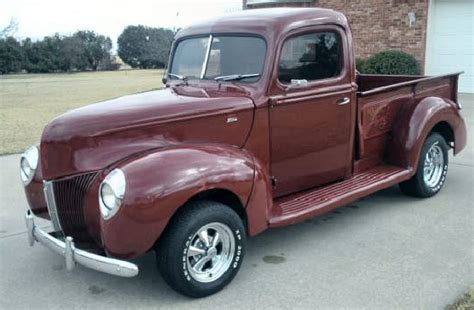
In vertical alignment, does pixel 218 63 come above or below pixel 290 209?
above

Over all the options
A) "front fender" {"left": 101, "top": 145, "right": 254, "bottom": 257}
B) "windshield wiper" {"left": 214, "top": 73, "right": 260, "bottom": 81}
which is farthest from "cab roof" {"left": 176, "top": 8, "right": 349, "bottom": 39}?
"front fender" {"left": 101, "top": 145, "right": 254, "bottom": 257}

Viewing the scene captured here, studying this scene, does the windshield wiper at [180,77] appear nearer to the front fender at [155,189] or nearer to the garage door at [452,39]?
the front fender at [155,189]

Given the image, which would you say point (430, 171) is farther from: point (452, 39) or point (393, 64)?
point (452, 39)

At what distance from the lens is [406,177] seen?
17.5 feet

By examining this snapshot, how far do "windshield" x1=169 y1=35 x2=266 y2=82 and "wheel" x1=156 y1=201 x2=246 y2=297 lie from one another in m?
1.29

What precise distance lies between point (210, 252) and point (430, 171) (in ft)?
10.8

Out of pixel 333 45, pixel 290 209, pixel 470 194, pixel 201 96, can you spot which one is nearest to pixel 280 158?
pixel 290 209

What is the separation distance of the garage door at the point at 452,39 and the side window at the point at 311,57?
10730 millimetres

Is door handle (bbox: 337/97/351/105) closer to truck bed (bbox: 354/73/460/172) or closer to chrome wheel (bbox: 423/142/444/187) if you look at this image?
truck bed (bbox: 354/73/460/172)

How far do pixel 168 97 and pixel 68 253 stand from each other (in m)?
1.46

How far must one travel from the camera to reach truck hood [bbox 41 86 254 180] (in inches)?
140

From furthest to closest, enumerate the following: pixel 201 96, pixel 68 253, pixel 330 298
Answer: pixel 201 96 → pixel 330 298 → pixel 68 253

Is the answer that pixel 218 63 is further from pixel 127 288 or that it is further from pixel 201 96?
pixel 127 288

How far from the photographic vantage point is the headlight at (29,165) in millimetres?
4086
